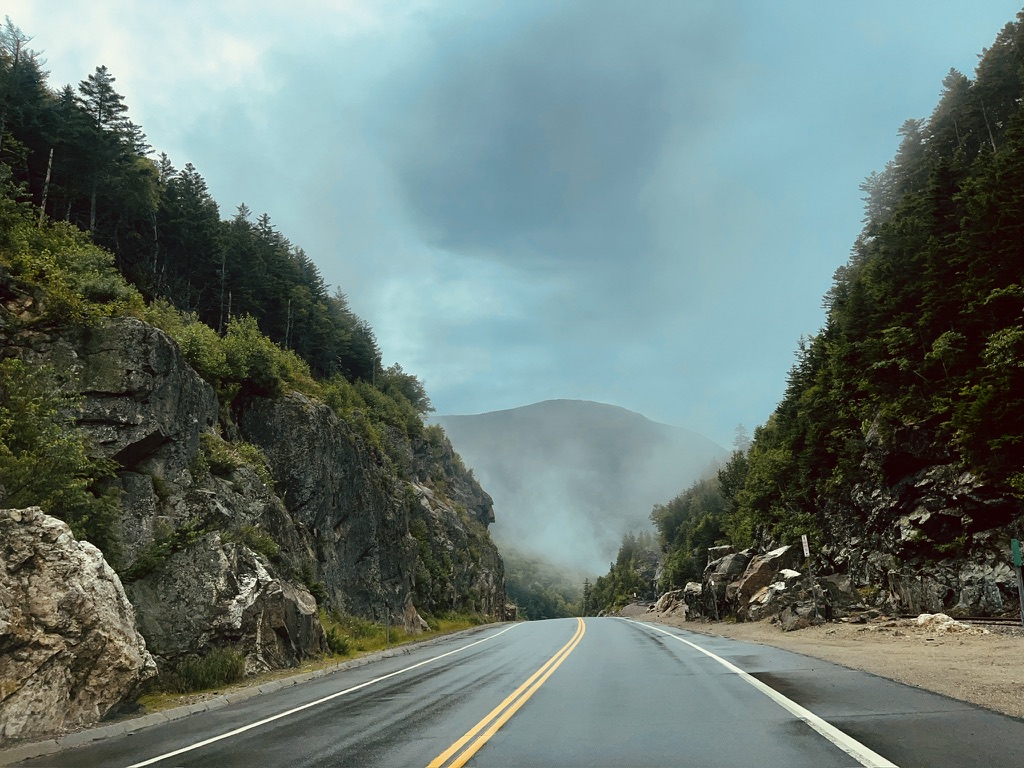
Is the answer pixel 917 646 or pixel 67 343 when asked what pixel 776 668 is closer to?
pixel 917 646

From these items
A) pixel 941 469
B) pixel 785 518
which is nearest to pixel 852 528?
pixel 941 469

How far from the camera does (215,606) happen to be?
17094 millimetres

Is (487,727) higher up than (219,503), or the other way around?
(219,503)

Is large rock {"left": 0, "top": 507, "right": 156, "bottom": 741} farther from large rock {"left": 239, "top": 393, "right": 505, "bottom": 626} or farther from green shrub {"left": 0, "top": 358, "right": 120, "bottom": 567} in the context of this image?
large rock {"left": 239, "top": 393, "right": 505, "bottom": 626}

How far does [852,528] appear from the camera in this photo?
36938mm

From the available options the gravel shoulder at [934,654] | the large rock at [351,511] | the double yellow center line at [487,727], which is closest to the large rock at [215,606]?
the double yellow center line at [487,727]

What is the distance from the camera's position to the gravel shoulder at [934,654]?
9.70 meters

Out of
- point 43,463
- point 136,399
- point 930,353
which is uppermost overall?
point 930,353

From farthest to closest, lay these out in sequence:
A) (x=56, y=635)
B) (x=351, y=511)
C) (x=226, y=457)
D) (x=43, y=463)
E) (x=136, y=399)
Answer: (x=351, y=511), (x=226, y=457), (x=136, y=399), (x=43, y=463), (x=56, y=635)

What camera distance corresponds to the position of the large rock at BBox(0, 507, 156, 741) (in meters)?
9.73

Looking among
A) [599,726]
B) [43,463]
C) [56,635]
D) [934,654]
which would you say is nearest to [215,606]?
[43,463]

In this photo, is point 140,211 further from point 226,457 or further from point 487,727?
point 487,727

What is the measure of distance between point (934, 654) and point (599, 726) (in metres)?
Answer: 11.5

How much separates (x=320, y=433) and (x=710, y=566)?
3173 cm
